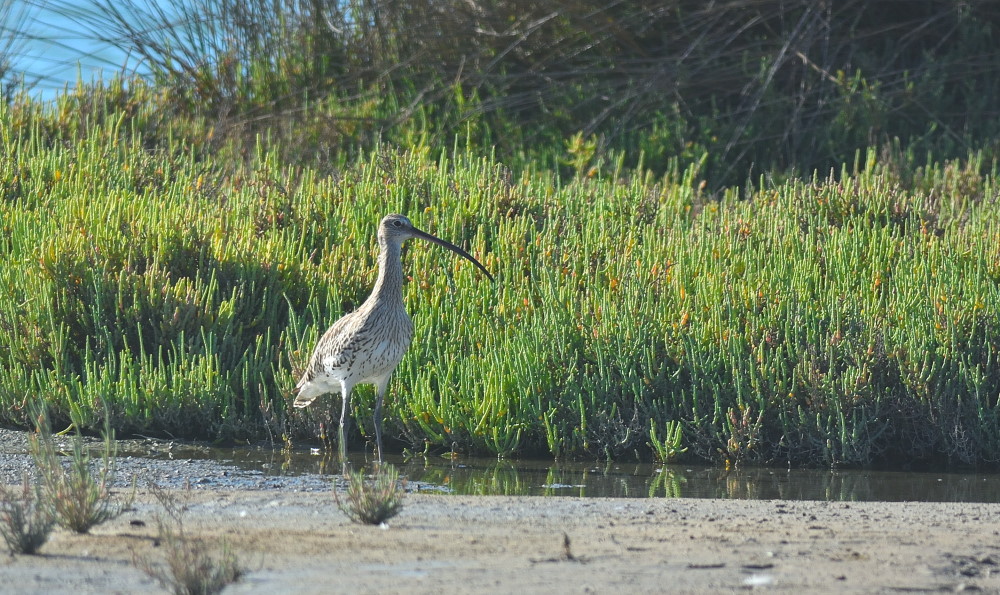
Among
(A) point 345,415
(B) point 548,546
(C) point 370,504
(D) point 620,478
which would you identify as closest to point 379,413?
(A) point 345,415

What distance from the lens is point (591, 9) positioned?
43.3 ft

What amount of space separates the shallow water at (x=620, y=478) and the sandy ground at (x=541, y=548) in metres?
0.81

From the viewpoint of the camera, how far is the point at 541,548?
13.3 ft

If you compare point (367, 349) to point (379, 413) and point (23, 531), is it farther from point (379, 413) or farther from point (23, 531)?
point (23, 531)

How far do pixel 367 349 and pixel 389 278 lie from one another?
0.53 meters

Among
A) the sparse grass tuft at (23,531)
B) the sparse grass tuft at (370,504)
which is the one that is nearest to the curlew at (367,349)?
the sparse grass tuft at (370,504)

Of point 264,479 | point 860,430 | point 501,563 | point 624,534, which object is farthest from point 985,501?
point 264,479

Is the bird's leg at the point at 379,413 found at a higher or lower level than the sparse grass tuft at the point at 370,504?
higher

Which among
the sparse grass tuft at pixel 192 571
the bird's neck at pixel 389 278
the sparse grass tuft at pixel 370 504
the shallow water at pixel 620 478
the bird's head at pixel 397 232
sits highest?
the bird's head at pixel 397 232

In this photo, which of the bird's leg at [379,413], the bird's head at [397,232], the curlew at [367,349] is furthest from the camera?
the bird's head at [397,232]

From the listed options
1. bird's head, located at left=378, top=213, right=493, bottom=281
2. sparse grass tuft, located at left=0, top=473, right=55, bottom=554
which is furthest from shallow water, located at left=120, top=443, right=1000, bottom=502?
sparse grass tuft, located at left=0, top=473, right=55, bottom=554

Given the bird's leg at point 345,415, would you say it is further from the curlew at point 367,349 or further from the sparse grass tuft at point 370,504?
the sparse grass tuft at point 370,504

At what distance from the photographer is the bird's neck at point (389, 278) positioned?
6.78 m

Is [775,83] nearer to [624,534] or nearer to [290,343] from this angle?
[290,343]
